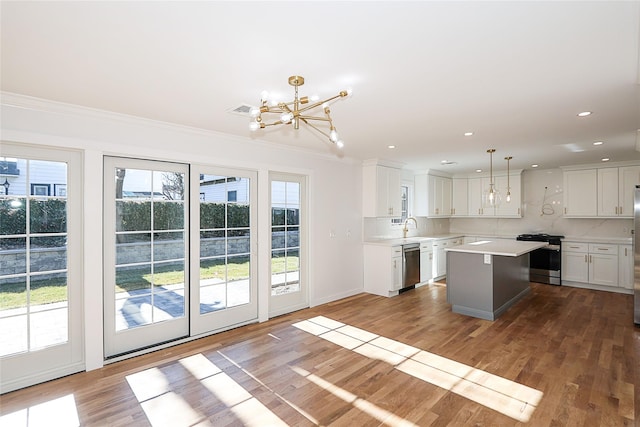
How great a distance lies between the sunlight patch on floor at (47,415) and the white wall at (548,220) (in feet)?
26.3

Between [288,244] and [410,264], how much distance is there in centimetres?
250

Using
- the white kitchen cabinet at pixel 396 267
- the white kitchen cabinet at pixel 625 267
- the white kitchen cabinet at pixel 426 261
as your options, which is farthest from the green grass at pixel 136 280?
the white kitchen cabinet at pixel 625 267

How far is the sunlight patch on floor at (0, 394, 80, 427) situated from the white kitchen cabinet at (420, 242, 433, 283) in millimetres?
5515

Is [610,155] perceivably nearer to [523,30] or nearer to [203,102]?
[523,30]

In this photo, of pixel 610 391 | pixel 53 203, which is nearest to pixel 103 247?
pixel 53 203

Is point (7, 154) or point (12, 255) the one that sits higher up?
point (7, 154)

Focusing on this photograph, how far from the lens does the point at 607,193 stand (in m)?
6.07

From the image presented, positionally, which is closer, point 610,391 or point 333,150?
point 610,391

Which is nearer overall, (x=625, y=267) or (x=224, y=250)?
(x=224, y=250)

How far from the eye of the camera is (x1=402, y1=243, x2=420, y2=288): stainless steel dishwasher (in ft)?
19.4

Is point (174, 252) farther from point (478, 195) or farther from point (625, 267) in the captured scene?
point (625, 267)

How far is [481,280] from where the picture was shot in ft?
14.9


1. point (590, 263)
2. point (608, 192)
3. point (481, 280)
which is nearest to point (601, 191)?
point (608, 192)

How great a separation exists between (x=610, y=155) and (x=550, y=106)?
3.53 metres
